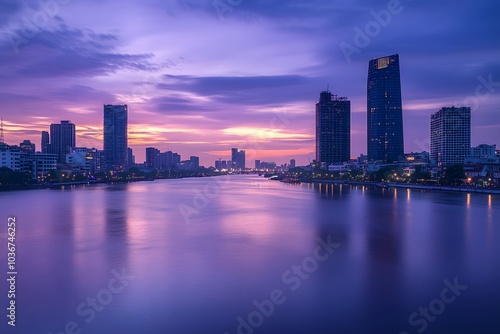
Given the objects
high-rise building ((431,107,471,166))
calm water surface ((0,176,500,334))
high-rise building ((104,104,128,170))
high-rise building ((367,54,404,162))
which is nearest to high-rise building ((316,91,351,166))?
high-rise building ((367,54,404,162))

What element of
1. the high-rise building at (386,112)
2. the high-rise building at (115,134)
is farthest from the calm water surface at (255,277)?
the high-rise building at (115,134)

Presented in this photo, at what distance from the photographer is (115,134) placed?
73.0 metres

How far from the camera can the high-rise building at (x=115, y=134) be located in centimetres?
7156

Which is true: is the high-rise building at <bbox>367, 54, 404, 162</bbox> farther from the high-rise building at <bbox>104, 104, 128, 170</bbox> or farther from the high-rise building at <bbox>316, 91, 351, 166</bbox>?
the high-rise building at <bbox>104, 104, 128, 170</bbox>

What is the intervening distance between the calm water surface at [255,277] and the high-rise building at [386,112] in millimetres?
51039

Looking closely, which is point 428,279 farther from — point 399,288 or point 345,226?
point 345,226

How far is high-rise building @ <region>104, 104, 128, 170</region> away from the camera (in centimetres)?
7156

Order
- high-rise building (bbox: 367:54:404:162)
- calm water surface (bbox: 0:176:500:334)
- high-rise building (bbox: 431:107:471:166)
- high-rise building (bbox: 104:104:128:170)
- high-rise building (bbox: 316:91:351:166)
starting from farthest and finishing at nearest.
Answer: high-rise building (bbox: 104:104:128:170) < high-rise building (bbox: 316:91:351:166) < high-rise building (bbox: 367:54:404:162) < high-rise building (bbox: 431:107:471:166) < calm water surface (bbox: 0:176:500:334)

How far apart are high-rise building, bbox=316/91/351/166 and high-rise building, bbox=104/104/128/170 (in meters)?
37.2

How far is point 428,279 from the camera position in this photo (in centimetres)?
580

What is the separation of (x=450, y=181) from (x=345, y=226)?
19000 mm

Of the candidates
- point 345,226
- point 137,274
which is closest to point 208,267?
point 137,274

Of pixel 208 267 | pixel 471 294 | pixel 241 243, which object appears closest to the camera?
pixel 471 294

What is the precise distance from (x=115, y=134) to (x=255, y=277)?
72630 millimetres
